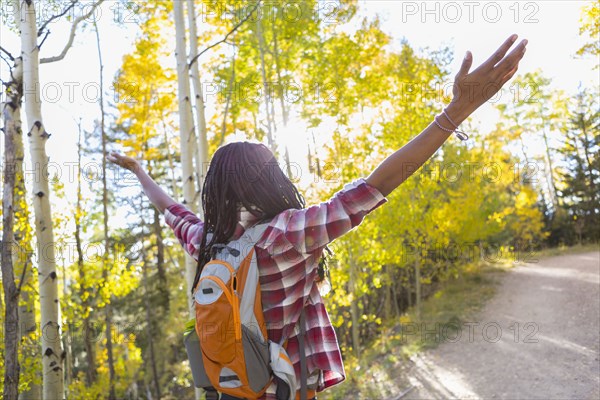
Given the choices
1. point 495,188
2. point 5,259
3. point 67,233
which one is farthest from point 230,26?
point 495,188

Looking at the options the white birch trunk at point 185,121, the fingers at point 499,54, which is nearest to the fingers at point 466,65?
the fingers at point 499,54

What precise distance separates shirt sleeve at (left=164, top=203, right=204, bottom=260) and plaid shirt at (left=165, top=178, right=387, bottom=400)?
0.48 meters

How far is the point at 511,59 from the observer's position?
1222mm

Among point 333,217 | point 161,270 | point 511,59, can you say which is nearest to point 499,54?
point 511,59

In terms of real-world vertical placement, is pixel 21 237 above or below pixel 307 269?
above

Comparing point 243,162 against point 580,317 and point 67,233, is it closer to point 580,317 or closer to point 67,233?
point 67,233

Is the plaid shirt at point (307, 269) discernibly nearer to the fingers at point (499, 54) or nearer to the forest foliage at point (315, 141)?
the fingers at point (499, 54)

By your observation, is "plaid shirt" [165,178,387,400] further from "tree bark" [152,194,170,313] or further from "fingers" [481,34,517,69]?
"tree bark" [152,194,170,313]

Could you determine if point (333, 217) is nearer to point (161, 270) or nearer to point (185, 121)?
point (185, 121)

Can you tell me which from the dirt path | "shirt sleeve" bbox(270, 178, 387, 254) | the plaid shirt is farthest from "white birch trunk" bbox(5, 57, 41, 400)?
the dirt path

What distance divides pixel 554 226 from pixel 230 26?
69.2 feet

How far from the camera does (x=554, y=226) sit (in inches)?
A: 933

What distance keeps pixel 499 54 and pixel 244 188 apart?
830 mm

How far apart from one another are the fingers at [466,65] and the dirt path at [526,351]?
6.01 metres
